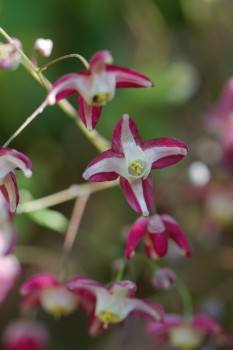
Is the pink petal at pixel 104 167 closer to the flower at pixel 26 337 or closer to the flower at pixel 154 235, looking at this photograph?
the flower at pixel 154 235

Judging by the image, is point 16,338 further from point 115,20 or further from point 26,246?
point 115,20

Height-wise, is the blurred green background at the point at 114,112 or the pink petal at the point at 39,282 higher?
the blurred green background at the point at 114,112

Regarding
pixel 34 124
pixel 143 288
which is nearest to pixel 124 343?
pixel 143 288

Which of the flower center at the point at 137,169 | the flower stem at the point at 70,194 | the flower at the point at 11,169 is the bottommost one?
the flower center at the point at 137,169

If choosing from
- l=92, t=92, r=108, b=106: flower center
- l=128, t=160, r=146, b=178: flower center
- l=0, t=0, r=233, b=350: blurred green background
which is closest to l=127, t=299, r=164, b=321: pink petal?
l=128, t=160, r=146, b=178: flower center

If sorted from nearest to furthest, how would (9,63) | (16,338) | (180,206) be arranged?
(9,63)
(16,338)
(180,206)

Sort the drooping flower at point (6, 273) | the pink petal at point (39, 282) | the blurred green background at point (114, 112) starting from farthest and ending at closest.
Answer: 1. the blurred green background at point (114, 112)
2. the drooping flower at point (6, 273)
3. the pink petal at point (39, 282)

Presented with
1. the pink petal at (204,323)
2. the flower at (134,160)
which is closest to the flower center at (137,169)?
the flower at (134,160)

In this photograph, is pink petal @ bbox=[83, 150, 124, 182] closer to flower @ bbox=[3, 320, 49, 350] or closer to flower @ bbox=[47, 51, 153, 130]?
flower @ bbox=[47, 51, 153, 130]
